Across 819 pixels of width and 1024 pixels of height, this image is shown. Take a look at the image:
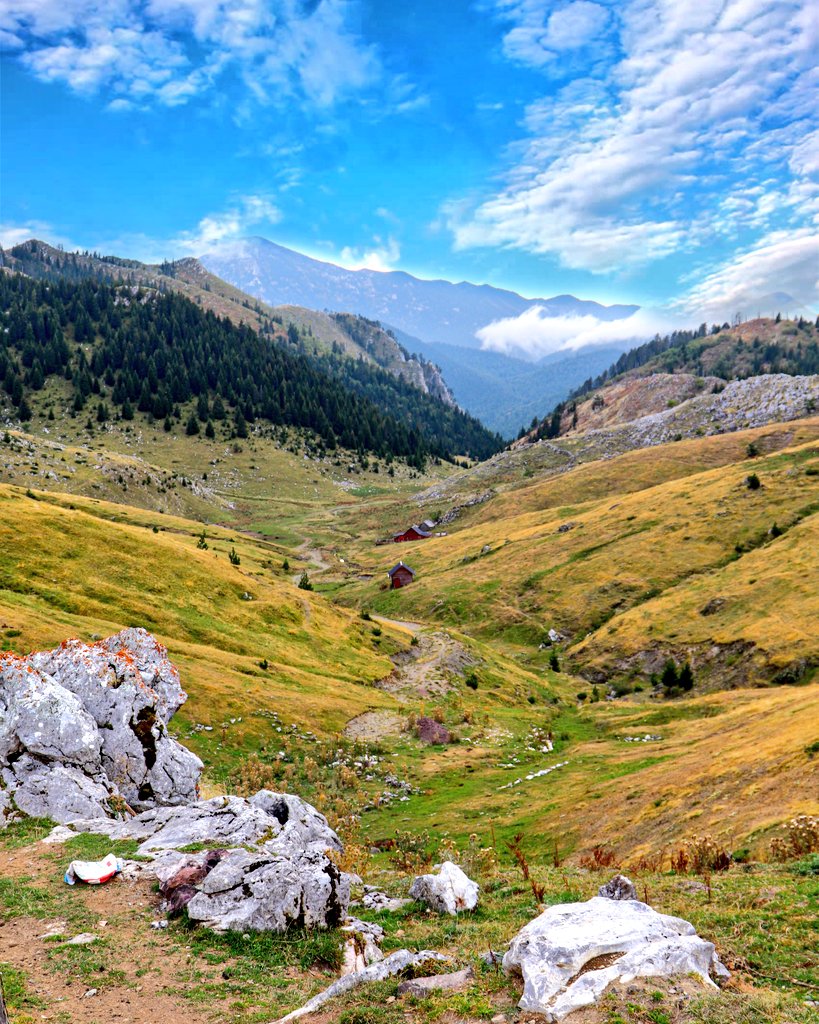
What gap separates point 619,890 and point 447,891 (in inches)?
202

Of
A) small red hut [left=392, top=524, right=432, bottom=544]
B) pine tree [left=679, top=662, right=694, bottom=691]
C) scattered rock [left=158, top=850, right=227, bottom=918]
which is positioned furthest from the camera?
small red hut [left=392, top=524, right=432, bottom=544]

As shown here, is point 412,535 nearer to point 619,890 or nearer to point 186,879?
point 186,879

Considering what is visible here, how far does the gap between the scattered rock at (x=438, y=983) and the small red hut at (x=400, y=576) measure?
102199mm

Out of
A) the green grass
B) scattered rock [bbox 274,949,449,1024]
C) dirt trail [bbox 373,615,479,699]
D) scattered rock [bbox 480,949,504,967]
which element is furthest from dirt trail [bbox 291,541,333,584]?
scattered rock [bbox 480,949,504,967]

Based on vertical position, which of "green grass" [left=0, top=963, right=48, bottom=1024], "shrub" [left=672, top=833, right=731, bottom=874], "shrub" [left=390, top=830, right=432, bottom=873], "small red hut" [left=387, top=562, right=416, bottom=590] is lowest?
"shrub" [left=390, top=830, right=432, bottom=873]

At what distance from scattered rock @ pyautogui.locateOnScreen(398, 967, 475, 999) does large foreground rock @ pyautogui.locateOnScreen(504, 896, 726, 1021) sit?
978 millimetres

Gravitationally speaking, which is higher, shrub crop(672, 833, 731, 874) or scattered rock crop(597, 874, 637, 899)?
scattered rock crop(597, 874, 637, 899)

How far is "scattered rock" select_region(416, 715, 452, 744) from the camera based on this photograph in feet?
163

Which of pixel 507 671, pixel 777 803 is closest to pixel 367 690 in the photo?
pixel 507 671

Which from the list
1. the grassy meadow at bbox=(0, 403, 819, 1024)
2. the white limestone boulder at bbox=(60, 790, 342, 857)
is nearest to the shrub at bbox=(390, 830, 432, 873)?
the grassy meadow at bbox=(0, 403, 819, 1024)

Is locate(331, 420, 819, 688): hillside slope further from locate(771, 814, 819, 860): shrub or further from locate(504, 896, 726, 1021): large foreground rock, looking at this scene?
locate(504, 896, 726, 1021): large foreground rock

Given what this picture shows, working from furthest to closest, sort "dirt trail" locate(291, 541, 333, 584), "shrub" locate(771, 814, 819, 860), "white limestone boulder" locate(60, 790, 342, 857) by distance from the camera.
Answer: "dirt trail" locate(291, 541, 333, 584), "white limestone boulder" locate(60, 790, 342, 857), "shrub" locate(771, 814, 819, 860)

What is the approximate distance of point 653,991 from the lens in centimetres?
1059

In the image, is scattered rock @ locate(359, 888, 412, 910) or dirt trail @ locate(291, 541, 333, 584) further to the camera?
dirt trail @ locate(291, 541, 333, 584)
